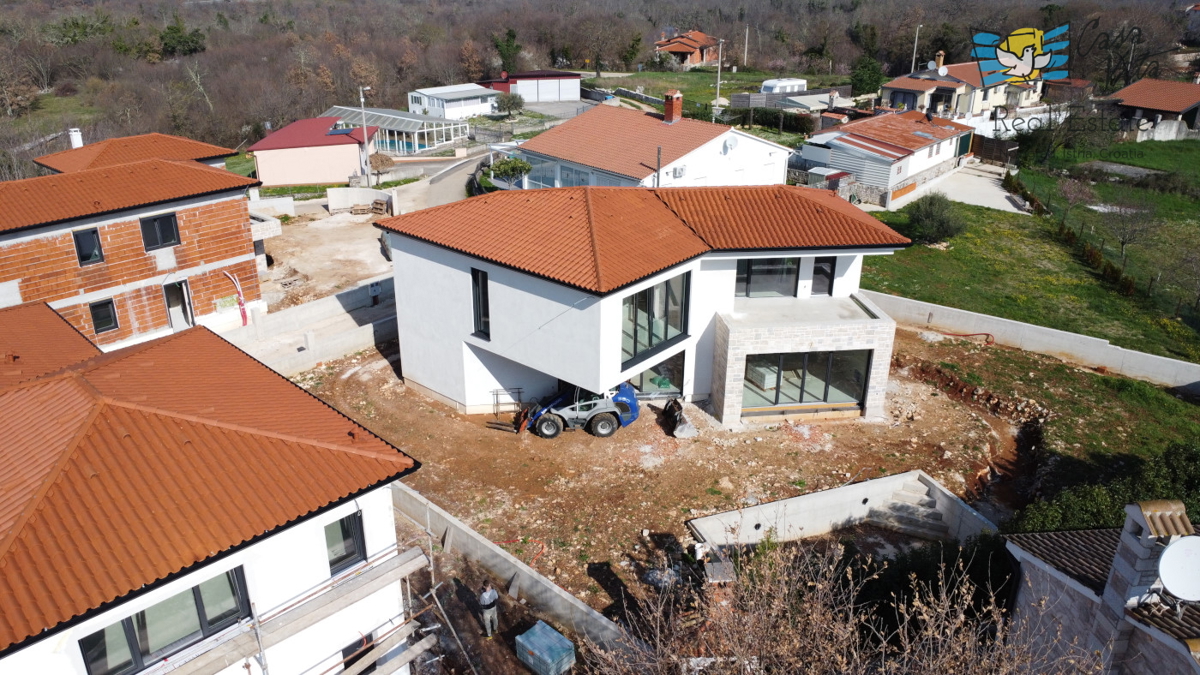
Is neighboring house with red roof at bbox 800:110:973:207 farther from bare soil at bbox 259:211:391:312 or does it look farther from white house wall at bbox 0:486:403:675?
white house wall at bbox 0:486:403:675

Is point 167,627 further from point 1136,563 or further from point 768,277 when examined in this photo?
point 768,277

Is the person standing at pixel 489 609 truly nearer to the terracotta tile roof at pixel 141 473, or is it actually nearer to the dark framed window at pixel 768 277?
the terracotta tile roof at pixel 141 473

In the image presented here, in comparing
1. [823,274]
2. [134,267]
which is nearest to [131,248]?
[134,267]

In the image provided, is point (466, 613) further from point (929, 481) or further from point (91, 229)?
point (91, 229)

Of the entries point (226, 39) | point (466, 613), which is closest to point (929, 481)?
point (466, 613)

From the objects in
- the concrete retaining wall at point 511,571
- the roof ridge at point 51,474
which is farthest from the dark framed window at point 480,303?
the roof ridge at point 51,474

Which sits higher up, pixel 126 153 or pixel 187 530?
pixel 126 153
